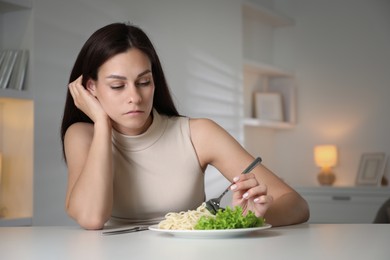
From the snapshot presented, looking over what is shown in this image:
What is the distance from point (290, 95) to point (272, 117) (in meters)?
0.31

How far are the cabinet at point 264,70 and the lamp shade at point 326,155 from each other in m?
0.41

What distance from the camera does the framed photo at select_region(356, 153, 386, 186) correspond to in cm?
558

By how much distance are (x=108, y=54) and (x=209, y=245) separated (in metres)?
0.84

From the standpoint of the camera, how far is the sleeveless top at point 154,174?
2.06m

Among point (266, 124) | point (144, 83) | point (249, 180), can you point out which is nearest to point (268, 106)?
point (266, 124)

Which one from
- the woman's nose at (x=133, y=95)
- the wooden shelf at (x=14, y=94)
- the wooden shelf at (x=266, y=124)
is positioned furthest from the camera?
the wooden shelf at (x=266, y=124)

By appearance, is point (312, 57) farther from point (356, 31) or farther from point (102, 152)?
point (102, 152)

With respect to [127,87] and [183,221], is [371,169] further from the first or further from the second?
[183,221]

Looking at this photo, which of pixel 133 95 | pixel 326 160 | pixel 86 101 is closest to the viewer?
pixel 133 95

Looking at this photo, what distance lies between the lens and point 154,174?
209 cm

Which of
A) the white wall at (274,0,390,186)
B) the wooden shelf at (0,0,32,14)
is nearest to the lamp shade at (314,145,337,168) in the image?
the white wall at (274,0,390,186)

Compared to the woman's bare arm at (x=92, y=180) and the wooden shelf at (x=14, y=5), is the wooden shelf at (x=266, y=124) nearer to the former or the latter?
the wooden shelf at (x=14, y=5)

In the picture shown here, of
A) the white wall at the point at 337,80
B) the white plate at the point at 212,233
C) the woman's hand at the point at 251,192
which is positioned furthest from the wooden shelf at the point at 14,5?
the white wall at the point at 337,80

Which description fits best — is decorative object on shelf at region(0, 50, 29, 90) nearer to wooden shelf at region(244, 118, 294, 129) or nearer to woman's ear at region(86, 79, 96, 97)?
woman's ear at region(86, 79, 96, 97)
